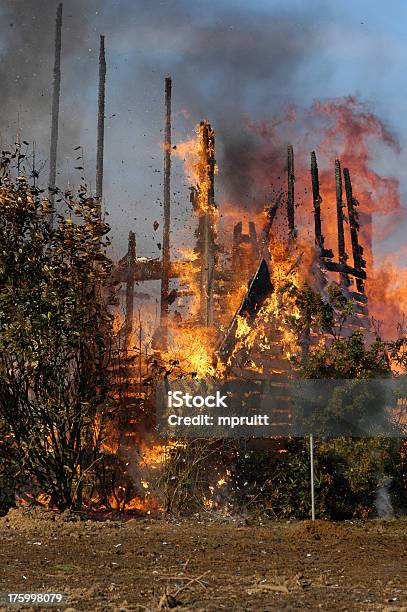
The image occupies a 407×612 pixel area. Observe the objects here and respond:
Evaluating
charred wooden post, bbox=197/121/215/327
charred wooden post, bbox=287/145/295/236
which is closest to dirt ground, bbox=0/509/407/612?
charred wooden post, bbox=197/121/215/327

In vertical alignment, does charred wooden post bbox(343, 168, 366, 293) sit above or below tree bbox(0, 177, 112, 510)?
above

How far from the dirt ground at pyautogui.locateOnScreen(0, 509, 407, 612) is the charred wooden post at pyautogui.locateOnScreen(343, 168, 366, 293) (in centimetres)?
1878

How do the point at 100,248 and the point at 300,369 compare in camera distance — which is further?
the point at 300,369

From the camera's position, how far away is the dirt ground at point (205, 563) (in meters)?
8.16

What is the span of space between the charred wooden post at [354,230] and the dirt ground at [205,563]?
18.8m

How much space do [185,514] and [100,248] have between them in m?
5.11

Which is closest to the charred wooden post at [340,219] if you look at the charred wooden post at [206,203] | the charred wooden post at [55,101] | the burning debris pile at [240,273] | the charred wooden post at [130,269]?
the burning debris pile at [240,273]

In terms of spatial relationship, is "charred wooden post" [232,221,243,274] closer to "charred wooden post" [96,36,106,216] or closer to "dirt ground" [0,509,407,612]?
"charred wooden post" [96,36,106,216]

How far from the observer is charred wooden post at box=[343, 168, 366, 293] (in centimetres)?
3294

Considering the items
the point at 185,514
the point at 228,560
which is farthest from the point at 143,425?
the point at 228,560

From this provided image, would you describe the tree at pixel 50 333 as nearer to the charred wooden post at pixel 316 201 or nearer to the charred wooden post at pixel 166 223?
the charred wooden post at pixel 166 223

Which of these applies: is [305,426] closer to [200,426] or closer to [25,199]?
[200,426]

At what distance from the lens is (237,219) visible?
30828 millimetres

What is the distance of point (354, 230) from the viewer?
1321 inches
